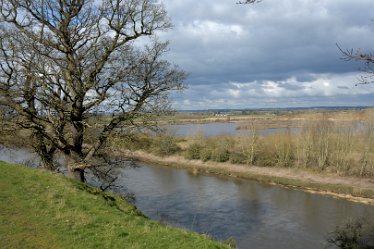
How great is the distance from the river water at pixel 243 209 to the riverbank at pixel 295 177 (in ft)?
7.27

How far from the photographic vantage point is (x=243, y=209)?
3139 cm

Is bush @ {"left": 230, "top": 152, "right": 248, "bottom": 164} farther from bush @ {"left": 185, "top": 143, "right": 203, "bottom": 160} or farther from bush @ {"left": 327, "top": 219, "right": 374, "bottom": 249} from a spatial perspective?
bush @ {"left": 327, "top": 219, "right": 374, "bottom": 249}

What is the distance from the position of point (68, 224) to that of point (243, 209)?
2393 centimetres

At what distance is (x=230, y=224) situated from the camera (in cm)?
2689

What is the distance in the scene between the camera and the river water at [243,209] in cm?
2467

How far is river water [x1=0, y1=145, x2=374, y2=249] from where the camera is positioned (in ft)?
80.9

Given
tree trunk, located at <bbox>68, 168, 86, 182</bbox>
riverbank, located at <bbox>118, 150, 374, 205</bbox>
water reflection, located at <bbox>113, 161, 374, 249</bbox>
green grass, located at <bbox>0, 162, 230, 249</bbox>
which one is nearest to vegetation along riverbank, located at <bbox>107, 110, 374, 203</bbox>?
riverbank, located at <bbox>118, 150, 374, 205</bbox>

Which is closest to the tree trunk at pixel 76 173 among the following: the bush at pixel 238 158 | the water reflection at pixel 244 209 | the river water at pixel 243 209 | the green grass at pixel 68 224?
the green grass at pixel 68 224

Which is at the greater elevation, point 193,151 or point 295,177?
point 193,151

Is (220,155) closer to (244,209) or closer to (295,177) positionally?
(295,177)

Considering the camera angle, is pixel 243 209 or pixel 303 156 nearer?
pixel 243 209

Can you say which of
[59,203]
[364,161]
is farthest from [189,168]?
[59,203]

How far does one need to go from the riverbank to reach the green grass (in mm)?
22712

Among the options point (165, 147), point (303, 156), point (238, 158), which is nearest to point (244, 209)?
point (303, 156)
